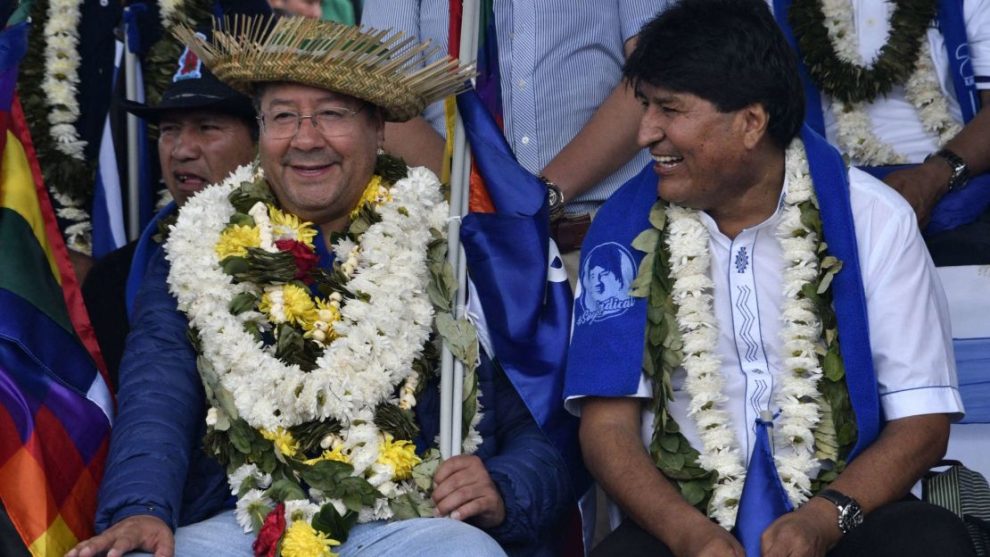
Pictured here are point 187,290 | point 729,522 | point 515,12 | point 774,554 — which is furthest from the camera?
point 515,12

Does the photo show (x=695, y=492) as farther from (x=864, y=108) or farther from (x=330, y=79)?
(x=864, y=108)

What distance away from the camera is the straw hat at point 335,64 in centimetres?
420

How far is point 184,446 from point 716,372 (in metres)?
1.43

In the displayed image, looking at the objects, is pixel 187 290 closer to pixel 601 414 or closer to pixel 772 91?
pixel 601 414

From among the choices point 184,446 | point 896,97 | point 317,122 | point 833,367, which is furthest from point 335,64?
point 896,97

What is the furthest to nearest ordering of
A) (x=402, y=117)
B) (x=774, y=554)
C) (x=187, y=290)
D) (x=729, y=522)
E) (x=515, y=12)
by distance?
(x=515, y=12) → (x=402, y=117) → (x=187, y=290) → (x=729, y=522) → (x=774, y=554)

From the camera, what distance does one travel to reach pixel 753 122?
400 cm

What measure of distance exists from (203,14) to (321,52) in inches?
64.2

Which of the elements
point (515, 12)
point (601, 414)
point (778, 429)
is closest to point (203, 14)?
point (515, 12)

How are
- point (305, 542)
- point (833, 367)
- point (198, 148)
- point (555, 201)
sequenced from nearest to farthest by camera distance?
point (305, 542), point (833, 367), point (555, 201), point (198, 148)

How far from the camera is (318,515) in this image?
3.88 m

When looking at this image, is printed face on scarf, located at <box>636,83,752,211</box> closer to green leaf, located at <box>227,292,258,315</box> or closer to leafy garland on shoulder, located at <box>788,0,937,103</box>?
green leaf, located at <box>227,292,258,315</box>

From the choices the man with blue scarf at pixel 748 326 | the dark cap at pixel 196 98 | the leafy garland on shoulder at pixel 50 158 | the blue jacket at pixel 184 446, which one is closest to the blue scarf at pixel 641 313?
Result: the man with blue scarf at pixel 748 326

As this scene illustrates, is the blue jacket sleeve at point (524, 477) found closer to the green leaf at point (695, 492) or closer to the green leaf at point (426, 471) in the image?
the green leaf at point (426, 471)
